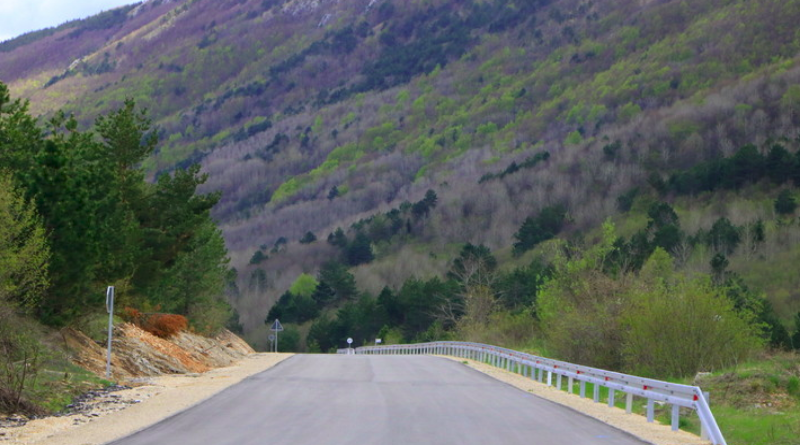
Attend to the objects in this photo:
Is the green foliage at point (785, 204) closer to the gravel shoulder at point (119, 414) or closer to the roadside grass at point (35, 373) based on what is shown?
the gravel shoulder at point (119, 414)

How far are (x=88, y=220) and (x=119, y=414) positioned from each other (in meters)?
9.31

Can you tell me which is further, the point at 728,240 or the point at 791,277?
the point at 728,240

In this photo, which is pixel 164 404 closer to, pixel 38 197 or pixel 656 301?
pixel 38 197

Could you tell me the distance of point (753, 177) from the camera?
103 meters

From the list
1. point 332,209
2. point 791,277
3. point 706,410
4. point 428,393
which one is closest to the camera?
point 706,410

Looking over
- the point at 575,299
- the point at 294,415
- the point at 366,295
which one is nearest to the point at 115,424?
the point at 294,415

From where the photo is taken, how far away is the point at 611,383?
19422 mm

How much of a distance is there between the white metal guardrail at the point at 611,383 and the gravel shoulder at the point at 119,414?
8600 millimetres

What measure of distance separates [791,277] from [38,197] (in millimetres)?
66174

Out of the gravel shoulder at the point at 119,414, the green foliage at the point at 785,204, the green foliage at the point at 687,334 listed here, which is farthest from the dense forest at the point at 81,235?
the green foliage at the point at 785,204

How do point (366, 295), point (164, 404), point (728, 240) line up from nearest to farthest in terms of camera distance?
1. point (164, 404)
2. point (728, 240)
3. point (366, 295)

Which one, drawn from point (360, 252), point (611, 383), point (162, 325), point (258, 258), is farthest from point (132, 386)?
point (258, 258)

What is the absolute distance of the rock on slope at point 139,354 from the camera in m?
25.4

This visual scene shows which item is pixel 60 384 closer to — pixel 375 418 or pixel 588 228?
pixel 375 418
